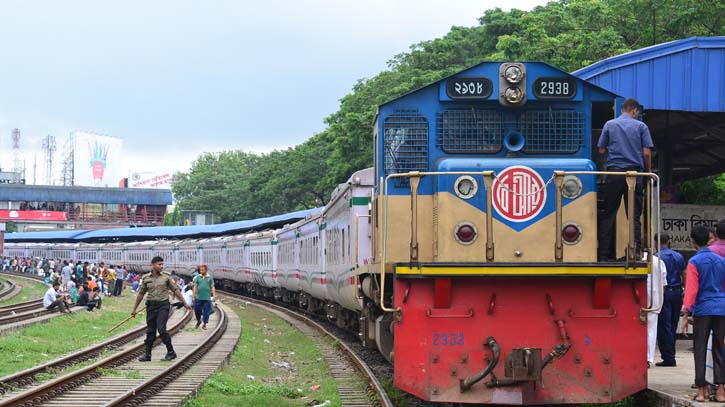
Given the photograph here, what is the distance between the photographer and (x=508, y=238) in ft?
27.6

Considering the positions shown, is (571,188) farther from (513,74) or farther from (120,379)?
(120,379)

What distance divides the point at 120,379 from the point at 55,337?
797cm

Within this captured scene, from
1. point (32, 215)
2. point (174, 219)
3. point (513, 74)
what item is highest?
point (32, 215)

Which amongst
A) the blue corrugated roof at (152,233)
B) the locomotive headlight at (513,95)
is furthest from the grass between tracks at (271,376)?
the blue corrugated roof at (152,233)

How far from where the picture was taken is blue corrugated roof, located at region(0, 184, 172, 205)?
107 metres

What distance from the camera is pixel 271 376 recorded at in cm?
1501

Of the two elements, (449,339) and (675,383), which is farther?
(675,383)

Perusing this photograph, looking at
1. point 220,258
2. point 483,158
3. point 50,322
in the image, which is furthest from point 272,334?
point 220,258

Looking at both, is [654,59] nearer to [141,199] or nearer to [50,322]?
[50,322]

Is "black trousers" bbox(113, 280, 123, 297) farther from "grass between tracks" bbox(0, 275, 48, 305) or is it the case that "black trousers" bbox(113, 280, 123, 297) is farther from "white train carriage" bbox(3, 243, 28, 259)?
"white train carriage" bbox(3, 243, 28, 259)

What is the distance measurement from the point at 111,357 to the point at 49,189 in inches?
3850

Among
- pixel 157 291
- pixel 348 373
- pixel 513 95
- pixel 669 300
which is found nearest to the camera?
pixel 513 95

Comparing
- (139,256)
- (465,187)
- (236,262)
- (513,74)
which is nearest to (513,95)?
(513,74)

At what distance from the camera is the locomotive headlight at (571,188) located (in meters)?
8.48
